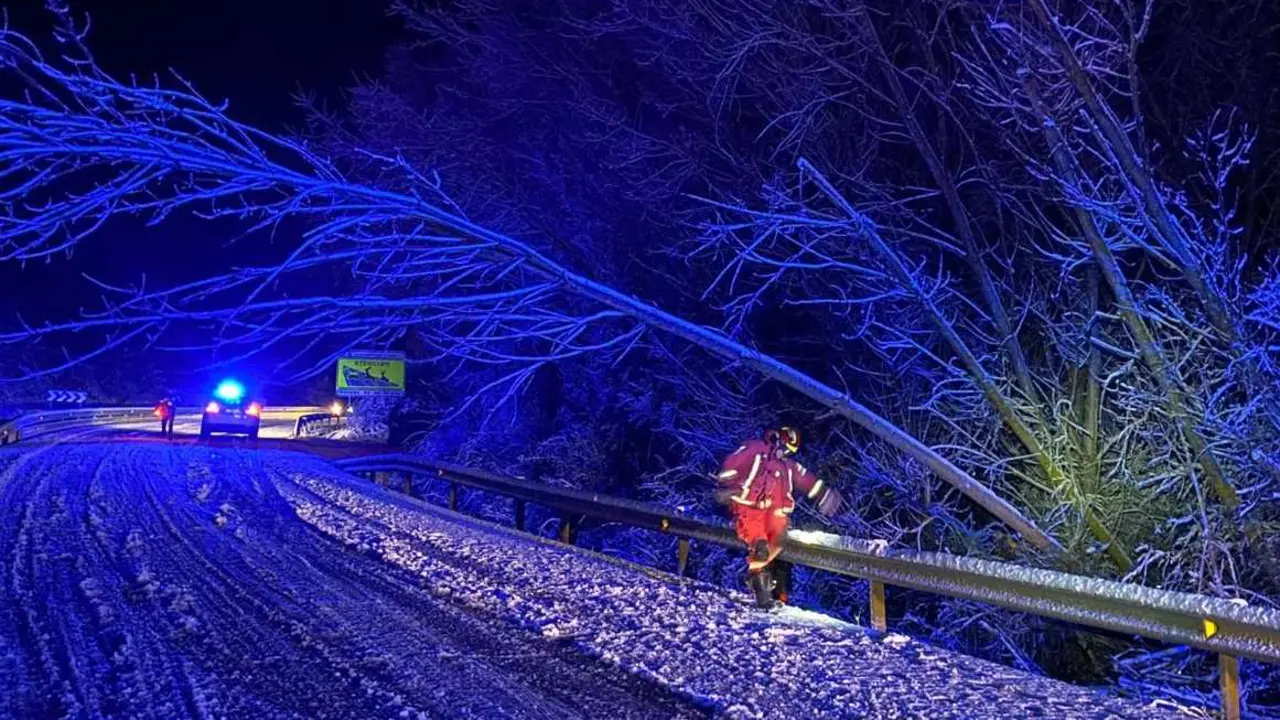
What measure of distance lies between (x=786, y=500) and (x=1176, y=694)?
302 centimetres

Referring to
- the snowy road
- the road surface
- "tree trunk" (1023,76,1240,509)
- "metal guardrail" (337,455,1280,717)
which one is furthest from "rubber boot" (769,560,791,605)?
the road surface

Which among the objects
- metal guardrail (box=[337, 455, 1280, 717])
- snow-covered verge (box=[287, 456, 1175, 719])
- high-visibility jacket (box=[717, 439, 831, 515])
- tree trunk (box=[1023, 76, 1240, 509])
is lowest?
snow-covered verge (box=[287, 456, 1175, 719])

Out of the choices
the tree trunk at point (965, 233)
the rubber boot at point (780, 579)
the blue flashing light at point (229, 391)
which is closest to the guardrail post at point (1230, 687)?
the rubber boot at point (780, 579)

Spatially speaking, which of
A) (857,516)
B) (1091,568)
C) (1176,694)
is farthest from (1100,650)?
(857,516)

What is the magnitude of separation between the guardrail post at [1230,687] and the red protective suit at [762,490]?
307 centimetres

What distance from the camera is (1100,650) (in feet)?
28.7

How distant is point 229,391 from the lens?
31.3 metres

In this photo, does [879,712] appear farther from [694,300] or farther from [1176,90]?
[694,300]

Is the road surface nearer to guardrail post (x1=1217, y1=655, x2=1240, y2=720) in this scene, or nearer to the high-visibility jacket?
the high-visibility jacket

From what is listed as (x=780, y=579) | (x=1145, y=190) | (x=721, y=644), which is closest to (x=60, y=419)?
(x=780, y=579)

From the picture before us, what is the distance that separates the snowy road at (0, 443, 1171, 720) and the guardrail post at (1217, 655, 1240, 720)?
37 centimetres

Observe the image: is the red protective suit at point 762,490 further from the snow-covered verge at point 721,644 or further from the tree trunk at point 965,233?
the tree trunk at point 965,233

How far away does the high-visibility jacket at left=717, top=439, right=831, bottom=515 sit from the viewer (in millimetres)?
7895

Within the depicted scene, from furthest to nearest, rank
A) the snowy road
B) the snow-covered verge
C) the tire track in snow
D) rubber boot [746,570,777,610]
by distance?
rubber boot [746,570,777,610], the snow-covered verge, the snowy road, the tire track in snow
